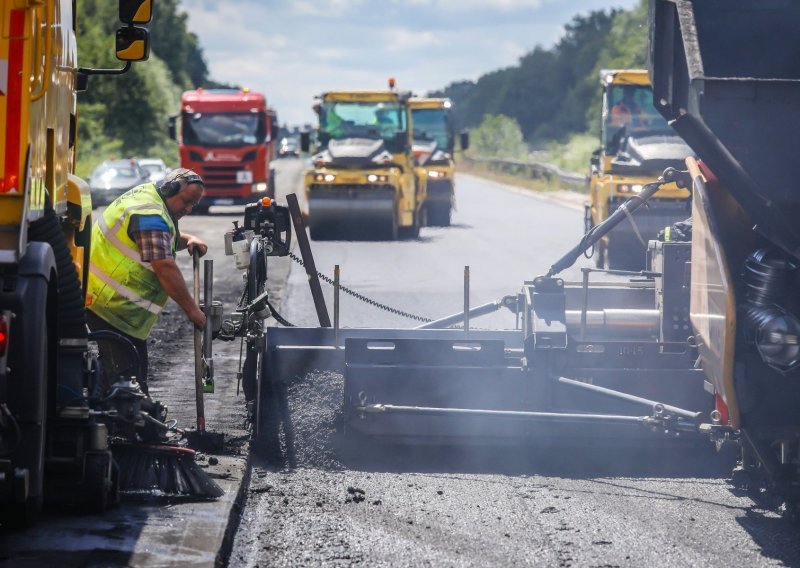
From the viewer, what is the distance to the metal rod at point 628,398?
7.00 metres

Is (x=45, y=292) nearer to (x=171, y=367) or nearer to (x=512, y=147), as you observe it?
(x=171, y=367)

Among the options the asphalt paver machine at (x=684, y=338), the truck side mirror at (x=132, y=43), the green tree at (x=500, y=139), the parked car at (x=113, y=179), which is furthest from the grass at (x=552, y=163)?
the truck side mirror at (x=132, y=43)

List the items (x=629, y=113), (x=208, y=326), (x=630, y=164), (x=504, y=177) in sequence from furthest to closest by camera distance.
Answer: (x=504, y=177) < (x=629, y=113) < (x=630, y=164) < (x=208, y=326)

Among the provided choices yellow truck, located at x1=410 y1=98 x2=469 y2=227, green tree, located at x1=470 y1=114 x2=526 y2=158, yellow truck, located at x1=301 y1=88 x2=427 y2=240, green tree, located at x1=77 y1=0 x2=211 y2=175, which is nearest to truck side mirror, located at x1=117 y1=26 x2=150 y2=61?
yellow truck, located at x1=301 y1=88 x2=427 y2=240

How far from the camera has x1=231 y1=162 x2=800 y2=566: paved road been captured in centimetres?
586

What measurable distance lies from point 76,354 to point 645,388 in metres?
3.31

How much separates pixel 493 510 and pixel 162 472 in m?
1.53

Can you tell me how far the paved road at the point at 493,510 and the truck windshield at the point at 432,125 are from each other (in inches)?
920

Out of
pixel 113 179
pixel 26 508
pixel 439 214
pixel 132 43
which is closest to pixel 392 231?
pixel 439 214

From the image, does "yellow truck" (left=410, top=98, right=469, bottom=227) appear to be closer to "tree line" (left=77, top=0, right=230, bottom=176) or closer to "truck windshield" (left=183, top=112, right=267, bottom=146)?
"truck windshield" (left=183, top=112, right=267, bottom=146)

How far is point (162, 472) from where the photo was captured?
658 cm

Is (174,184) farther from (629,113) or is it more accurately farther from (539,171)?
(539,171)

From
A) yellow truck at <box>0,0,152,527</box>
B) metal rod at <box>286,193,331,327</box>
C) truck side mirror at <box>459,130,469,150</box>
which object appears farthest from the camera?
truck side mirror at <box>459,130,469,150</box>

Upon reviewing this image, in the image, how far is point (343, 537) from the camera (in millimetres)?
6098
